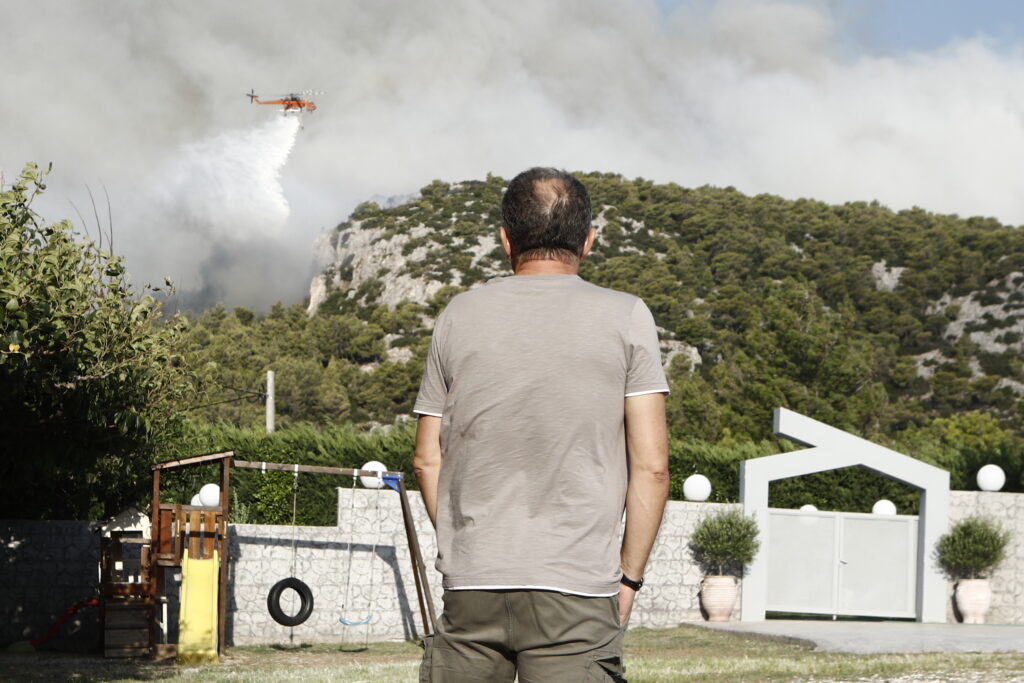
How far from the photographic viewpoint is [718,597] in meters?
20.0

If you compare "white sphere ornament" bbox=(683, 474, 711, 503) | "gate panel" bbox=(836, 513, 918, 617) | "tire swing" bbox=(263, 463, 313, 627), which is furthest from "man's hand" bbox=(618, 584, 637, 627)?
"gate panel" bbox=(836, 513, 918, 617)

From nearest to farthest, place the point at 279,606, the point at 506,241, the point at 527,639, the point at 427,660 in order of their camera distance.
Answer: the point at 527,639
the point at 427,660
the point at 506,241
the point at 279,606

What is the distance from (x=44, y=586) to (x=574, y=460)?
52.4 ft

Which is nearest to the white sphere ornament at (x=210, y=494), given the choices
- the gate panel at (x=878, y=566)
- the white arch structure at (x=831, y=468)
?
the white arch structure at (x=831, y=468)

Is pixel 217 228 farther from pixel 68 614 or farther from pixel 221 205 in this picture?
pixel 68 614

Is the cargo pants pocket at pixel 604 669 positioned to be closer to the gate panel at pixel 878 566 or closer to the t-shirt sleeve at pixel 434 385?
the t-shirt sleeve at pixel 434 385

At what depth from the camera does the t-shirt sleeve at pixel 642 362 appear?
274 centimetres

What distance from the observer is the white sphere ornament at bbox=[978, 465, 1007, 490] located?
22.3 metres

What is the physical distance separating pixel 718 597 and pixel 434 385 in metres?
18.0

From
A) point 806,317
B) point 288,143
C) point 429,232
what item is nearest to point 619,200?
point 429,232

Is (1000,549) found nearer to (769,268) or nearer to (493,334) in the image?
(493,334)

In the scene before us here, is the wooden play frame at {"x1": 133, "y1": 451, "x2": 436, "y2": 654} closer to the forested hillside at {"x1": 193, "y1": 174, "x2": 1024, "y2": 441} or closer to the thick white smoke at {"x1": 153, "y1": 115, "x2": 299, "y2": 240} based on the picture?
→ the forested hillside at {"x1": 193, "y1": 174, "x2": 1024, "y2": 441}

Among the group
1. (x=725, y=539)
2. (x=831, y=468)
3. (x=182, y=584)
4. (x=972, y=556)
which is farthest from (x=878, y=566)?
(x=182, y=584)

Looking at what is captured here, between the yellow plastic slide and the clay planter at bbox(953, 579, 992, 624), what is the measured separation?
12898mm
